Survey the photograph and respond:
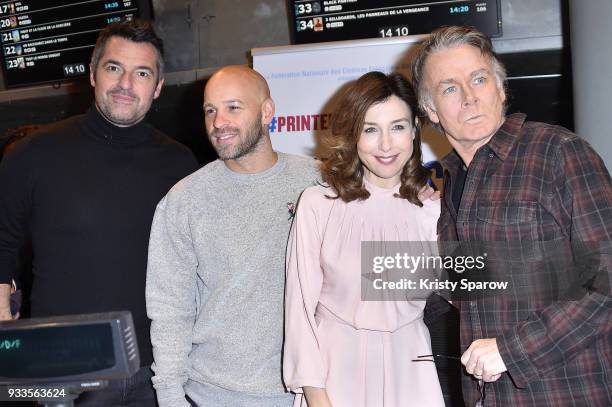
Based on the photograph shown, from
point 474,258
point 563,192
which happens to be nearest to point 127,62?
point 474,258

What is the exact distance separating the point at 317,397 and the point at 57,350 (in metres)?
1.21

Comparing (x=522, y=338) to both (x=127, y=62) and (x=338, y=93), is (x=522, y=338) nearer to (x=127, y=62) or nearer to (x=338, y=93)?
(x=127, y=62)

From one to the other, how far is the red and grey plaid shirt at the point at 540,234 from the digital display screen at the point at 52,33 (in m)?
3.80

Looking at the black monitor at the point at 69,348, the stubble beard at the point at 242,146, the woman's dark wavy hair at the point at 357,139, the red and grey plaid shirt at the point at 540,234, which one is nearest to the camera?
the black monitor at the point at 69,348

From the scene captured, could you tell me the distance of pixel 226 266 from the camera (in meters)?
2.29

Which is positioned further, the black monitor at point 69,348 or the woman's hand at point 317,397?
the woman's hand at point 317,397

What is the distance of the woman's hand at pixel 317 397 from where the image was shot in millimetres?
2004

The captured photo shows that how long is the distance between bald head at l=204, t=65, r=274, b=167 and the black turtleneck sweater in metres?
0.45

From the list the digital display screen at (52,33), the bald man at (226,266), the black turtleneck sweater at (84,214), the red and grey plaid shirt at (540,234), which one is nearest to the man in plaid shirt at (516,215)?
the red and grey plaid shirt at (540,234)

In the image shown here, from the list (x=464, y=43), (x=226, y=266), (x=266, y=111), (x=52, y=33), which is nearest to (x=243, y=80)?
(x=266, y=111)

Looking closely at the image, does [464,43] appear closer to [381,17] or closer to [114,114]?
[114,114]

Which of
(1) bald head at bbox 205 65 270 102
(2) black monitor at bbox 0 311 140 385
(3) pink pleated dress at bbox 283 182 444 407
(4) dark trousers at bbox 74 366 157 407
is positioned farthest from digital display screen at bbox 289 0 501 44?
(2) black monitor at bbox 0 311 140 385

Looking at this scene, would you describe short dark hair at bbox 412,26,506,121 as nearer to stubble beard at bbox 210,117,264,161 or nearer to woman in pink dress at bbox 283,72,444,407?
woman in pink dress at bbox 283,72,444,407

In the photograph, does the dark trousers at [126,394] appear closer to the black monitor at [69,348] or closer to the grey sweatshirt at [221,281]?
the grey sweatshirt at [221,281]
